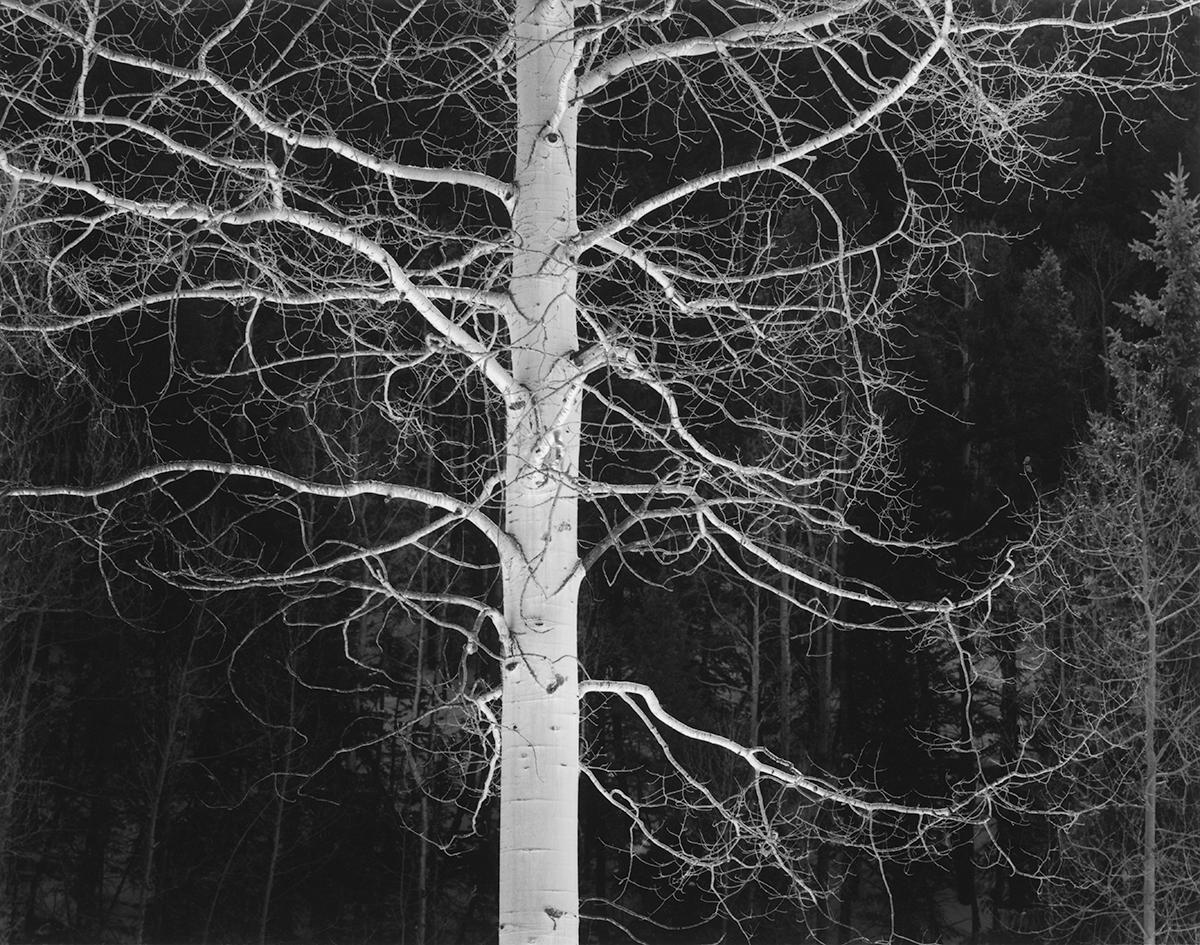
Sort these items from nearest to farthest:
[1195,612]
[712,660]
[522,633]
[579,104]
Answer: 1. [522,633]
2. [579,104]
3. [1195,612]
4. [712,660]

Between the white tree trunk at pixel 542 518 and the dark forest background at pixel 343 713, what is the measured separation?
46.4 feet

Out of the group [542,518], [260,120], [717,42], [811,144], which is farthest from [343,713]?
[717,42]

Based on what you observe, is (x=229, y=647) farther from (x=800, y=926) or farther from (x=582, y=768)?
(x=582, y=768)

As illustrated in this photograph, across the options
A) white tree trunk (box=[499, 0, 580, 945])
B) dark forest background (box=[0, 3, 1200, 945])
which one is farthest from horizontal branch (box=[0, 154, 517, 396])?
dark forest background (box=[0, 3, 1200, 945])

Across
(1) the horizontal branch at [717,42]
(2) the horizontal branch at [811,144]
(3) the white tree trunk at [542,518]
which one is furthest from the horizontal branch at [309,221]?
(1) the horizontal branch at [717,42]

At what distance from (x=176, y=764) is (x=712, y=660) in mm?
8369

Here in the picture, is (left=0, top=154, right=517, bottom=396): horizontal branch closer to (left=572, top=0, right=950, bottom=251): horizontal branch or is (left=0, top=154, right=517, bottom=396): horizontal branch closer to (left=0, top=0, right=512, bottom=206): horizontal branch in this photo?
(left=0, top=0, right=512, bottom=206): horizontal branch

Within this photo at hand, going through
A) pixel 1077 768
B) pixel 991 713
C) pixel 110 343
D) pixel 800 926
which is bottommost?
pixel 800 926

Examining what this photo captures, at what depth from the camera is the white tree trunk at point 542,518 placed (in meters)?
4.16

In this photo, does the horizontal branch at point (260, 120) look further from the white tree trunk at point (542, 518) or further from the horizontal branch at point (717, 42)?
the horizontal branch at point (717, 42)

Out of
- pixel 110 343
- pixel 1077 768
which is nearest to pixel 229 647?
pixel 110 343

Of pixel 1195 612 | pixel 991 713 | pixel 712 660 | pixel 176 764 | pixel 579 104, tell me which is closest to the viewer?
pixel 579 104

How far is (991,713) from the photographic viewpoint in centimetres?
2464

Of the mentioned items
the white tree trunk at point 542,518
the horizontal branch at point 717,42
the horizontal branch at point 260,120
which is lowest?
the white tree trunk at point 542,518
